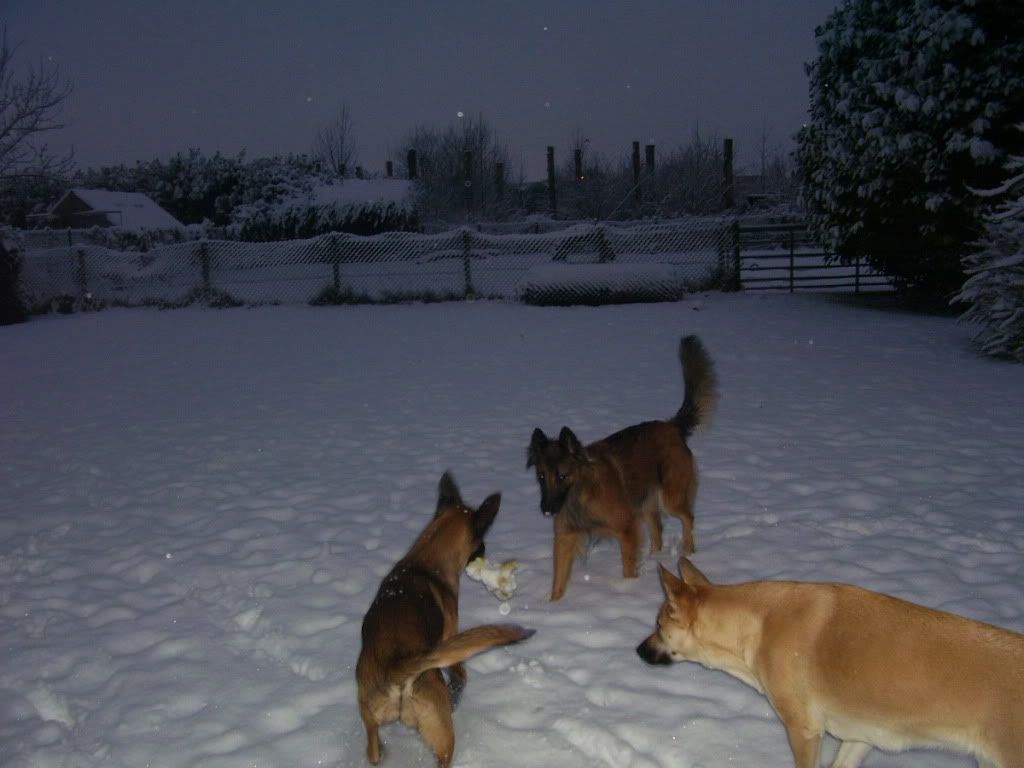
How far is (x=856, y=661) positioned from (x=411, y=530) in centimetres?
321

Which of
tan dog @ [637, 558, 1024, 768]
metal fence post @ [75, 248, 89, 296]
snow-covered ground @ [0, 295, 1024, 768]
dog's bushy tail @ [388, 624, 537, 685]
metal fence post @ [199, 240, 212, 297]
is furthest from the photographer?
metal fence post @ [199, 240, 212, 297]

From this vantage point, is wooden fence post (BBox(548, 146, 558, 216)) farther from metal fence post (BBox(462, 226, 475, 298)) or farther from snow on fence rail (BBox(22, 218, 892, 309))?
metal fence post (BBox(462, 226, 475, 298))

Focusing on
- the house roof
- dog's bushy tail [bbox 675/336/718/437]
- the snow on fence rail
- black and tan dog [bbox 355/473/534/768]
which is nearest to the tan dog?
black and tan dog [bbox 355/473/534/768]

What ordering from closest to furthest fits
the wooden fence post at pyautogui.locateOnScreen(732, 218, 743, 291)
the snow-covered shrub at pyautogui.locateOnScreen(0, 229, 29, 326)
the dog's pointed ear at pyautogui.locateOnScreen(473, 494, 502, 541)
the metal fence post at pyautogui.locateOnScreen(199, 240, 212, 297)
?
the dog's pointed ear at pyautogui.locateOnScreen(473, 494, 502, 541) → the snow-covered shrub at pyautogui.locateOnScreen(0, 229, 29, 326) → the wooden fence post at pyautogui.locateOnScreen(732, 218, 743, 291) → the metal fence post at pyautogui.locateOnScreen(199, 240, 212, 297)

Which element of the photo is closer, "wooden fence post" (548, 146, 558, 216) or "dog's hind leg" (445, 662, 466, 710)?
"dog's hind leg" (445, 662, 466, 710)

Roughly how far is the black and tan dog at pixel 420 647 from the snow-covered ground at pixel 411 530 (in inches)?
11.8

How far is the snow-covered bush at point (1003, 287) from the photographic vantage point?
9648 millimetres

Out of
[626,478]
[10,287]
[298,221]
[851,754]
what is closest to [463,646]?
[851,754]

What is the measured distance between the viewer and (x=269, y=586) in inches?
176

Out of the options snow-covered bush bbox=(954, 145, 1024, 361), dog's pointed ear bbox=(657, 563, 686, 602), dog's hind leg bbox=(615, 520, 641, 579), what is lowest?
dog's hind leg bbox=(615, 520, 641, 579)

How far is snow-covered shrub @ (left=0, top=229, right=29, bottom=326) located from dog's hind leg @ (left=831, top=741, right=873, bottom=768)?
1962 centimetres

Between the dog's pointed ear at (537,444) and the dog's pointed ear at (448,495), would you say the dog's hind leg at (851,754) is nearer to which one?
the dog's pointed ear at (448,495)

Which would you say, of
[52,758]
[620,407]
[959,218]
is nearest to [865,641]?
[52,758]

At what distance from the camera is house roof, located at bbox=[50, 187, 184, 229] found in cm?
3909
